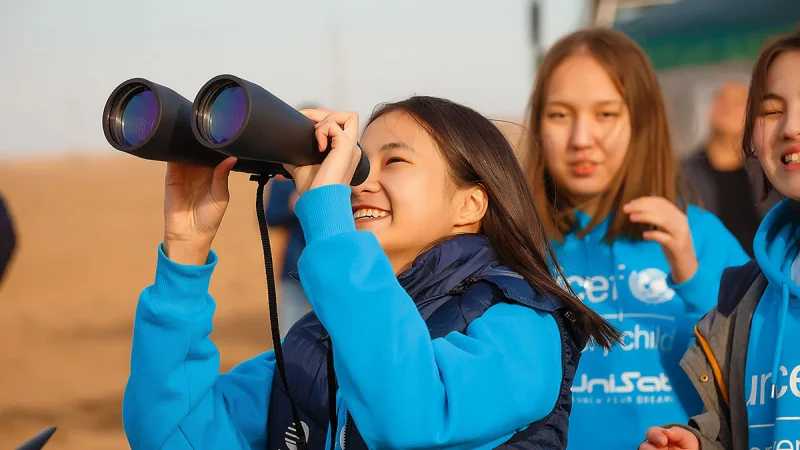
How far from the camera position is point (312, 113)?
1768 mm

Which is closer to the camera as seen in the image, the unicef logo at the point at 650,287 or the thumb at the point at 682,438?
Result: the thumb at the point at 682,438

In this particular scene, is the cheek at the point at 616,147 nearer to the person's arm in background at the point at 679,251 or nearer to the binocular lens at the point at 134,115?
the person's arm in background at the point at 679,251

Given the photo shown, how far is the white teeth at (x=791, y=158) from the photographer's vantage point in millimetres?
2043

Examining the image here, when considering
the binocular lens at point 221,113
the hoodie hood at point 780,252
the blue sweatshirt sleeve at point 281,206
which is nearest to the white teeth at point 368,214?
the binocular lens at point 221,113

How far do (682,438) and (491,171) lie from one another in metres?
0.69

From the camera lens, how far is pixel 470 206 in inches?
80.4

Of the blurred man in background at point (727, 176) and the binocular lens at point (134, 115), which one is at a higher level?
the binocular lens at point (134, 115)

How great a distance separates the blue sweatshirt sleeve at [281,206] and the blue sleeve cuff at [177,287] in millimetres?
3750

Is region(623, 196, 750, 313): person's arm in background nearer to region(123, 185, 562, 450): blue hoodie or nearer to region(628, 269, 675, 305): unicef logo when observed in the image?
region(628, 269, 675, 305): unicef logo

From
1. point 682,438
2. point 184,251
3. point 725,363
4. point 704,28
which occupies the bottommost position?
point 682,438

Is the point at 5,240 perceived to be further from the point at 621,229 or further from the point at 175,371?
the point at 621,229

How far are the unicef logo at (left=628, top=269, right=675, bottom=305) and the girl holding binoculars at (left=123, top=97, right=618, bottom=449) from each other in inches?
27.0

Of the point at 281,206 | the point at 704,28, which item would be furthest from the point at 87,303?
the point at 704,28

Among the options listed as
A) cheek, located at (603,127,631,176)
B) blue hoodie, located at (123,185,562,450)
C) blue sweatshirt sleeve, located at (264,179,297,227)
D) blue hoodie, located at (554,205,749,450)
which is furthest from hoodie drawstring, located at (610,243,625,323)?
blue sweatshirt sleeve, located at (264,179,297,227)
